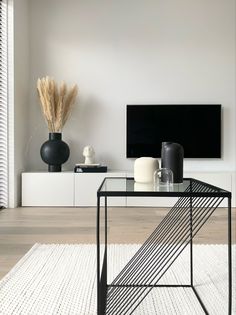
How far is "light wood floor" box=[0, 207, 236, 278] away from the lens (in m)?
2.40

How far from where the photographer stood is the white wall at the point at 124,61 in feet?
13.8

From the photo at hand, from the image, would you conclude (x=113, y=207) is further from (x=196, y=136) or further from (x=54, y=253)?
(x=54, y=253)

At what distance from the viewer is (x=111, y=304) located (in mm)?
1441

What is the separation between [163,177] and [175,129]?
9.01 ft

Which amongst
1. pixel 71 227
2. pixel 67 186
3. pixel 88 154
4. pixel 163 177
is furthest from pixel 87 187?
pixel 163 177

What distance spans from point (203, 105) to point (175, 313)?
10.3ft

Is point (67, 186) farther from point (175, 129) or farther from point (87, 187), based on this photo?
point (175, 129)

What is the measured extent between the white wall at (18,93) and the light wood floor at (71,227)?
1.37 feet

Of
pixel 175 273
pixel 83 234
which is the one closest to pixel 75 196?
pixel 83 234

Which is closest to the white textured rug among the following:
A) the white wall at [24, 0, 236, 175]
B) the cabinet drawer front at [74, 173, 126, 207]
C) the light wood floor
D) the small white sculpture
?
the light wood floor

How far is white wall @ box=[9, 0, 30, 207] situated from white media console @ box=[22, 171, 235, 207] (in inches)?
5.9

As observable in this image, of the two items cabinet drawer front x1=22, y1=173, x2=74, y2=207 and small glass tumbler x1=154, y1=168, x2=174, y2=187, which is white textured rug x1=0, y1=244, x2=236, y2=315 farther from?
cabinet drawer front x1=22, y1=173, x2=74, y2=207

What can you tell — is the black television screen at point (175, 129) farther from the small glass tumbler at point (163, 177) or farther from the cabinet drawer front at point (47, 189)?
the small glass tumbler at point (163, 177)

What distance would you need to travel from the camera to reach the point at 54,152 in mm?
3898
